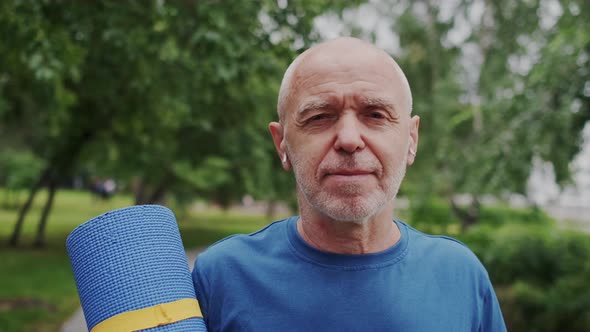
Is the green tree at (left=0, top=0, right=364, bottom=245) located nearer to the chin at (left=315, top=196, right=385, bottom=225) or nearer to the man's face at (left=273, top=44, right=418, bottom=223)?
the man's face at (left=273, top=44, right=418, bottom=223)

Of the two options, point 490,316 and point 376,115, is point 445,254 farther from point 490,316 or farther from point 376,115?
point 376,115

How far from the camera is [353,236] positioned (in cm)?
169

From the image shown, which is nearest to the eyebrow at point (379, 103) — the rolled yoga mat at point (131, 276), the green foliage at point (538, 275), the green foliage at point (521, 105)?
the rolled yoga mat at point (131, 276)

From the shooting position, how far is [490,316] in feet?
5.77

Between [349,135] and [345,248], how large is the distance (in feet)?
1.19

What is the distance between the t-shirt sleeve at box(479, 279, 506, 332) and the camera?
175cm

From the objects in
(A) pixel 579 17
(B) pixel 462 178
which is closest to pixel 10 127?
(B) pixel 462 178

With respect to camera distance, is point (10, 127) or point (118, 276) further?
point (10, 127)

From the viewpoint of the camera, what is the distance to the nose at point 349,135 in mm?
1529

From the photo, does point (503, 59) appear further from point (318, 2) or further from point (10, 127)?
point (10, 127)

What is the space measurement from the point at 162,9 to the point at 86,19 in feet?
4.27

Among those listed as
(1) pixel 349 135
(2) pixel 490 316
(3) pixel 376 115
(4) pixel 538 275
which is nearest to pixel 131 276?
(1) pixel 349 135

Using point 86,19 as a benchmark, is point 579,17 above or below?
above

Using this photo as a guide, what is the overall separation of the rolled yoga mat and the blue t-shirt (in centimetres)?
17
